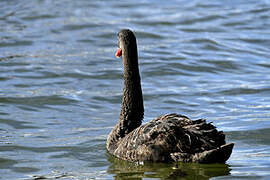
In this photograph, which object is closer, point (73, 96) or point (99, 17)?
point (73, 96)

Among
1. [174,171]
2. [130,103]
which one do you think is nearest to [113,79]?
[130,103]

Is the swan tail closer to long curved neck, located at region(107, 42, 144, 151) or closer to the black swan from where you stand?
the black swan

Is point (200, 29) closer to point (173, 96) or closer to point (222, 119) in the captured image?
point (173, 96)

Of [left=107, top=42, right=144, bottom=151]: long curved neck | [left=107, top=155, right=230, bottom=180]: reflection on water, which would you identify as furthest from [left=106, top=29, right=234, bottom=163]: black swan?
[left=107, top=42, right=144, bottom=151]: long curved neck

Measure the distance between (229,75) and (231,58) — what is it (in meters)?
1.52

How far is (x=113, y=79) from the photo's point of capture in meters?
13.5

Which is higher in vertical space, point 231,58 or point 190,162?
point 231,58

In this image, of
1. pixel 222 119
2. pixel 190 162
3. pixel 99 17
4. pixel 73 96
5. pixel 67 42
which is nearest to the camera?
pixel 190 162

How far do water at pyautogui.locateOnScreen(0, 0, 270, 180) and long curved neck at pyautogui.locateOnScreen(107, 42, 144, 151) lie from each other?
1.28 ft

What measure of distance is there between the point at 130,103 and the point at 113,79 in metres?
4.65

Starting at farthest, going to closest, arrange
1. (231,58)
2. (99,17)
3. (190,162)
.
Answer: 1. (99,17)
2. (231,58)
3. (190,162)

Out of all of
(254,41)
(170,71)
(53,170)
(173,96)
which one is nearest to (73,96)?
(173,96)

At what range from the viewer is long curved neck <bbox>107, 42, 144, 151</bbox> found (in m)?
8.81

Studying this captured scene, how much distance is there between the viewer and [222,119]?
10516 millimetres
